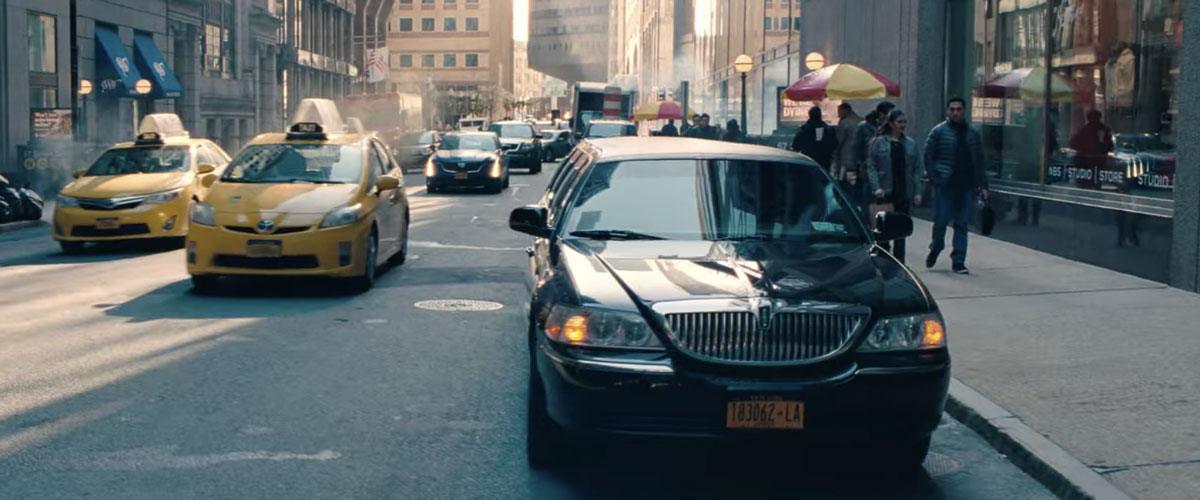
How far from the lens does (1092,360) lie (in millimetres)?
9758

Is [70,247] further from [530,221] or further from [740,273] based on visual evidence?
[740,273]

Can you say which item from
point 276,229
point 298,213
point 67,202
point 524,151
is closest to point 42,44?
point 524,151

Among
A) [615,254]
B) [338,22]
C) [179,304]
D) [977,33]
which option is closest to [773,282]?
[615,254]

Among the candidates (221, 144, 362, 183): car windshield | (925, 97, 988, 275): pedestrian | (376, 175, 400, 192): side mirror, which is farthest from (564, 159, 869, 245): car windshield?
(925, 97, 988, 275): pedestrian

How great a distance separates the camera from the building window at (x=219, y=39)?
51.1m

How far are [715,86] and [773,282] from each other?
63876 millimetres

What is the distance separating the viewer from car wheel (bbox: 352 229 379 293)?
46.6 ft

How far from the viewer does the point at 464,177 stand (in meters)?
34.3

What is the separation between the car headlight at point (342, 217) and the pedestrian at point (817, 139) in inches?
331

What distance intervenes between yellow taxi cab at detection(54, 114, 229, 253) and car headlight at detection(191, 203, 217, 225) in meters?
3.17

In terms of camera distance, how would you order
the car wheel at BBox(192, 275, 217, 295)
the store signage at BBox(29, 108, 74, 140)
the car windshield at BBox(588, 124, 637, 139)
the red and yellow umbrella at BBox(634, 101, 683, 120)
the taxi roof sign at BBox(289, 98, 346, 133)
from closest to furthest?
the car wheel at BBox(192, 275, 217, 295) → the store signage at BBox(29, 108, 74, 140) → the car windshield at BBox(588, 124, 637, 139) → the taxi roof sign at BBox(289, 98, 346, 133) → the red and yellow umbrella at BBox(634, 101, 683, 120)

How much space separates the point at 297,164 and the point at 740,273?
30.2ft

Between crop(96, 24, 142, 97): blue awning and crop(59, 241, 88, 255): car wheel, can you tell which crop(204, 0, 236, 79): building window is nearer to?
crop(96, 24, 142, 97): blue awning

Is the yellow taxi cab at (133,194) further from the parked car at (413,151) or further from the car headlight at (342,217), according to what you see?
the parked car at (413,151)
